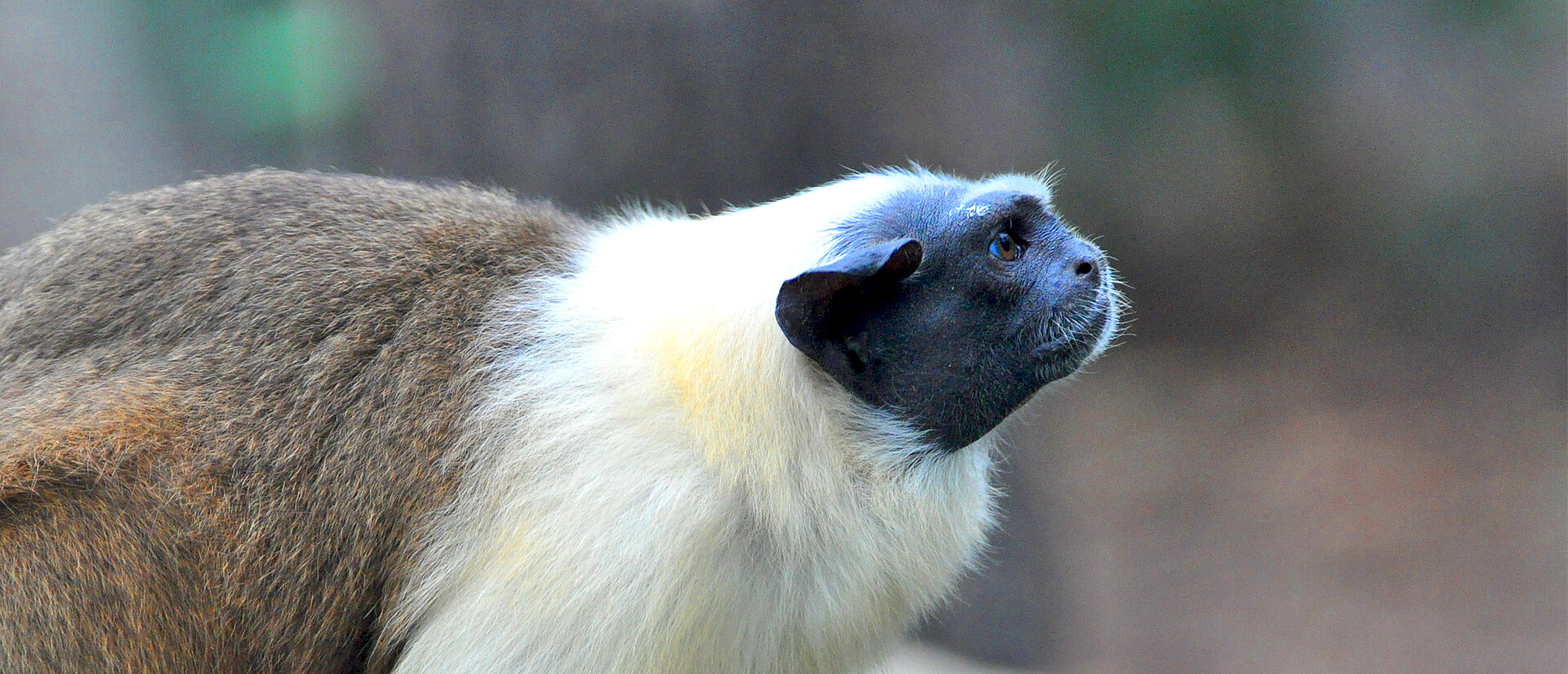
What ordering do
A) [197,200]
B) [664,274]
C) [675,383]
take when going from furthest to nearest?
[197,200] < [664,274] < [675,383]

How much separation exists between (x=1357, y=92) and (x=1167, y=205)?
0.71 m

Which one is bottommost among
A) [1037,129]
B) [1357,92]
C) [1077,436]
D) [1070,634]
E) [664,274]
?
[1070,634]

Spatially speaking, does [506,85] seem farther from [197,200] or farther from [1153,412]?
[1153,412]

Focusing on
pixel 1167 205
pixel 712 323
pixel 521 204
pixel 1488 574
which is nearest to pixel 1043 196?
pixel 712 323

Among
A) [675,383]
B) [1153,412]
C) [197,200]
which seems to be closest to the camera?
[675,383]

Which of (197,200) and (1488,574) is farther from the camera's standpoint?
(1488,574)

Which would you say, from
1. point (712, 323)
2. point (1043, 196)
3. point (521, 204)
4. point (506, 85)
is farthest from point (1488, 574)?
point (506, 85)

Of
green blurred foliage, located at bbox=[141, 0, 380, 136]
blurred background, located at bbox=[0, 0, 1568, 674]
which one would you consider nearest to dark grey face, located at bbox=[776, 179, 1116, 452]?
blurred background, located at bbox=[0, 0, 1568, 674]

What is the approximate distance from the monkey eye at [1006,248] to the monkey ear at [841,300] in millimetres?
176

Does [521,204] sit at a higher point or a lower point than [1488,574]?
higher

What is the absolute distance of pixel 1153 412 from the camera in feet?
13.7

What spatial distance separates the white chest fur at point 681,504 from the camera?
6.72 feet

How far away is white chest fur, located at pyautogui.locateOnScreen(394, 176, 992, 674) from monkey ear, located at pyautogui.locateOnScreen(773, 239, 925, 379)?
0.06 m

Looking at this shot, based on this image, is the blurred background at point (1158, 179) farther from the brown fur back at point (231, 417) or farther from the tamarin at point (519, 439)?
the brown fur back at point (231, 417)
